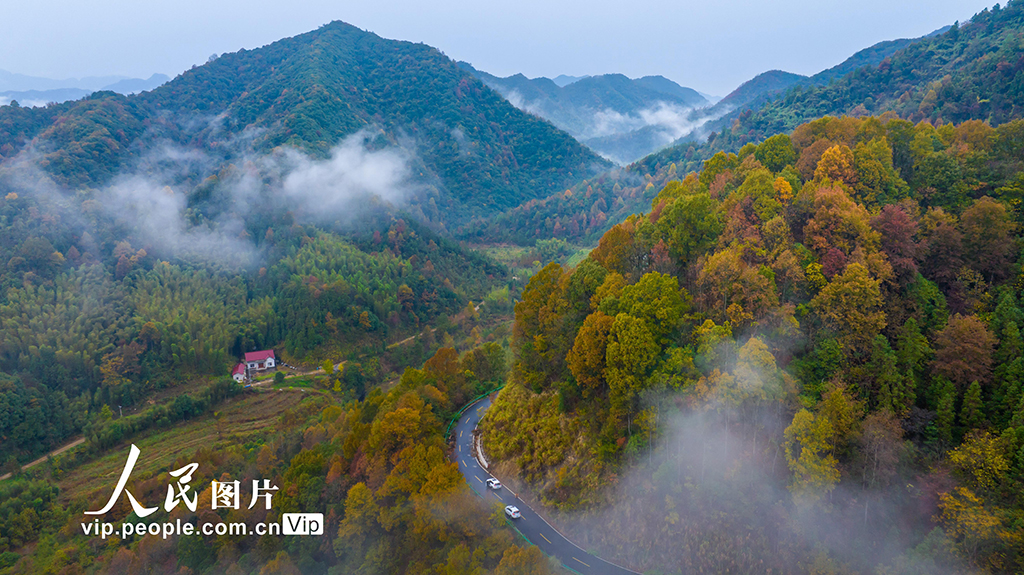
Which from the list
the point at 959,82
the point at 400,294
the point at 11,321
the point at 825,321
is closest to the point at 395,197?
the point at 400,294

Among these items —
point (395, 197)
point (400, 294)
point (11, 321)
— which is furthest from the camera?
point (395, 197)

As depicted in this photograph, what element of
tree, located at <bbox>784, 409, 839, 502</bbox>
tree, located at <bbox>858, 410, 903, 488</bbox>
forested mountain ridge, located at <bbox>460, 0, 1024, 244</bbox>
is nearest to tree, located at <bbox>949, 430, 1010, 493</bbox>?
tree, located at <bbox>858, 410, 903, 488</bbox>

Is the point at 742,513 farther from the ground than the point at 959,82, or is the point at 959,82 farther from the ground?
the point at 959,82

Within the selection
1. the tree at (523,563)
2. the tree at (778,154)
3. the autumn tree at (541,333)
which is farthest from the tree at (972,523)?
the tree at (778,154)

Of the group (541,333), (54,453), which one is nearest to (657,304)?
(541,333)

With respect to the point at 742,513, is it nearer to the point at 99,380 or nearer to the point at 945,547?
the point at 945,547

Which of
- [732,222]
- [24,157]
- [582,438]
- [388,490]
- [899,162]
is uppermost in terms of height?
[24,157]

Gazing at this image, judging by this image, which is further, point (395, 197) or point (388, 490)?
point (395, 197)

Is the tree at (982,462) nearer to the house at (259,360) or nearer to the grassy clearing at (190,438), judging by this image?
the grassy clearing at (190,438)
